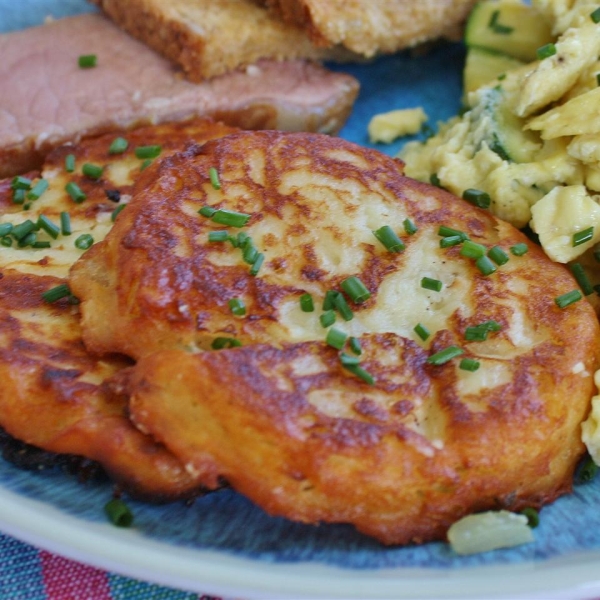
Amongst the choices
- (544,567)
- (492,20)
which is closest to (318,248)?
(544,567)

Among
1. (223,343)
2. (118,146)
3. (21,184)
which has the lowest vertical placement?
(21,184)

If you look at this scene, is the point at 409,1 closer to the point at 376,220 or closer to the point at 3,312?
the point at 376,220

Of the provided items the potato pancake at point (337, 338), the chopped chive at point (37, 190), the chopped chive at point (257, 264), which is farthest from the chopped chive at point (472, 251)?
the chopped chive at point (37, 190)

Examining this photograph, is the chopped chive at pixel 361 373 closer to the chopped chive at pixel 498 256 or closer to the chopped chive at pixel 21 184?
the chopped chive at pixel 498 256

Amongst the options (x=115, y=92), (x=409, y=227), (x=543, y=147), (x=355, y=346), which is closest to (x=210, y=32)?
(x=115, y=92)

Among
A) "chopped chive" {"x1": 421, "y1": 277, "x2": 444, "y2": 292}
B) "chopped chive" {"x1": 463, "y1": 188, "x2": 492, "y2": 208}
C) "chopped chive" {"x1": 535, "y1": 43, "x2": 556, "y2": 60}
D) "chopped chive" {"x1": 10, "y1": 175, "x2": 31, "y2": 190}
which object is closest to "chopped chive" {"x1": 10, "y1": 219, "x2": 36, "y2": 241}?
Answer: "chopped chive" {"x1": 10, "y1": 175, "x2": 31, "y2": 190}

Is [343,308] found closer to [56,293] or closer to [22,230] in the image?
[56,293]
